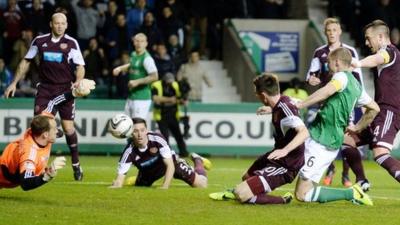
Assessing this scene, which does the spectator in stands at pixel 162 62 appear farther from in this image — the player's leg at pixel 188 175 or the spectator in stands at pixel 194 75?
the player's leg at pixel 188 175

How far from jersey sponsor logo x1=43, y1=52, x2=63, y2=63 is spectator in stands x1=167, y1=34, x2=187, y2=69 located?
9.27 meters

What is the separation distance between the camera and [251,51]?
28.3m

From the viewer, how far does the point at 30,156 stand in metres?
12.6

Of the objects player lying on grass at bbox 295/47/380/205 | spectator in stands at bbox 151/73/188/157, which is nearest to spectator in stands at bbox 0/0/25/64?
spectator in stands at bbox 151/73/188/157

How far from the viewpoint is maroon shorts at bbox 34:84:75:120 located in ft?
54.6

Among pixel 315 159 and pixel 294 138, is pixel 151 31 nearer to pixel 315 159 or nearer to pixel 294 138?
pixel 315 159

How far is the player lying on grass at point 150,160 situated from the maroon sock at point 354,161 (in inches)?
79.6

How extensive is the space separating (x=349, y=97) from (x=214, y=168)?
8211 mm

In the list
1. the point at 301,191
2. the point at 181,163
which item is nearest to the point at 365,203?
the point at 301,191

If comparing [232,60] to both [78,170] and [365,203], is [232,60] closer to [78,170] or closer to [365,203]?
[78,170]

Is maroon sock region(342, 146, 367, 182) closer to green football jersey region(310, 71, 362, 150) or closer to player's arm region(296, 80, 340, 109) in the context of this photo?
green football jersey region(310, 71, 362, 150)

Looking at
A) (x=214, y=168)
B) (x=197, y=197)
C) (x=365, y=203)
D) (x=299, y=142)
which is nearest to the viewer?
(x=299, y=142)

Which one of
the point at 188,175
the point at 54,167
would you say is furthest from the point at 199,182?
the point at 54,167

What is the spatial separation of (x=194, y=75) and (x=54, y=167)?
47.3 ft
